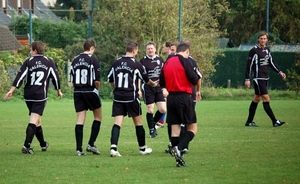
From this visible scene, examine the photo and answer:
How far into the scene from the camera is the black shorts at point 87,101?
13.8 m

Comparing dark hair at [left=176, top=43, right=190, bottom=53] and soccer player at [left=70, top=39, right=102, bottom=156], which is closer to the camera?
dark hair at [left=176, top=43, right=190, bottom=53]

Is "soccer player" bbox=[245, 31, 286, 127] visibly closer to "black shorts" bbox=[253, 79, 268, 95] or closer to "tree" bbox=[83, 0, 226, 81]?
"black shorts" bbox=[253, 79, 268, 95]

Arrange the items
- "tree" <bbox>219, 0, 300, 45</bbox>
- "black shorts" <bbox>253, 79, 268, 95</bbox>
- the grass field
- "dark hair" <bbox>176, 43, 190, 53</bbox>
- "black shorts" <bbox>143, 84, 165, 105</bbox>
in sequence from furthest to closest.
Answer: "tree" <bbox>219, 0, 300, 45</bbox>, "black shorts" <bbox>253, 79, 268, 95</bbox>, "black shorts" <bbox>143, 84, 165, 105</bbox>, "dark hair" <bbox>176, 43, 190, 53</bbox>, the grass field

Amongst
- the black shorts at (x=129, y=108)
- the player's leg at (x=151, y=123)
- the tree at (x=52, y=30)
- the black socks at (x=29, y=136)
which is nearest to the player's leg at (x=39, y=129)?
the black socks at (x=29, y=136)

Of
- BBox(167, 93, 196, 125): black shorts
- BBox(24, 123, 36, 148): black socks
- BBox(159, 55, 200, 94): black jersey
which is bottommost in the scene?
BBox(24, 123, 36, 148): black socks

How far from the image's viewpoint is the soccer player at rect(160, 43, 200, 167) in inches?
477

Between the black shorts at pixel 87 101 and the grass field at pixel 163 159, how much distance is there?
33.7 inches

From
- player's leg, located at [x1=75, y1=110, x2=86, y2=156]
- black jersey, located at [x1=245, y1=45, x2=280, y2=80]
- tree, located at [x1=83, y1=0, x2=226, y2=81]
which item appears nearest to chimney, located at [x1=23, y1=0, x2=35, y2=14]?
tree, located at [x1=83, y1=0, x2=226, y2=81]

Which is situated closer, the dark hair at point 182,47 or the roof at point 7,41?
the dark hair at point 182,47

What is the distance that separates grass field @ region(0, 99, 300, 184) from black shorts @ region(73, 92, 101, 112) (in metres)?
0.86

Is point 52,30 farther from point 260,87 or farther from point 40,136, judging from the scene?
point 40,136

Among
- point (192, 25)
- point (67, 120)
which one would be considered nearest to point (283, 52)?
point (192, 25)

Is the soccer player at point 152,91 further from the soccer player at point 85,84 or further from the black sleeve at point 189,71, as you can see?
the black sleeve at point 189,71

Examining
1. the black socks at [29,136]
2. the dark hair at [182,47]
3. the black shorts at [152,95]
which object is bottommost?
the black socks at [29,136]
